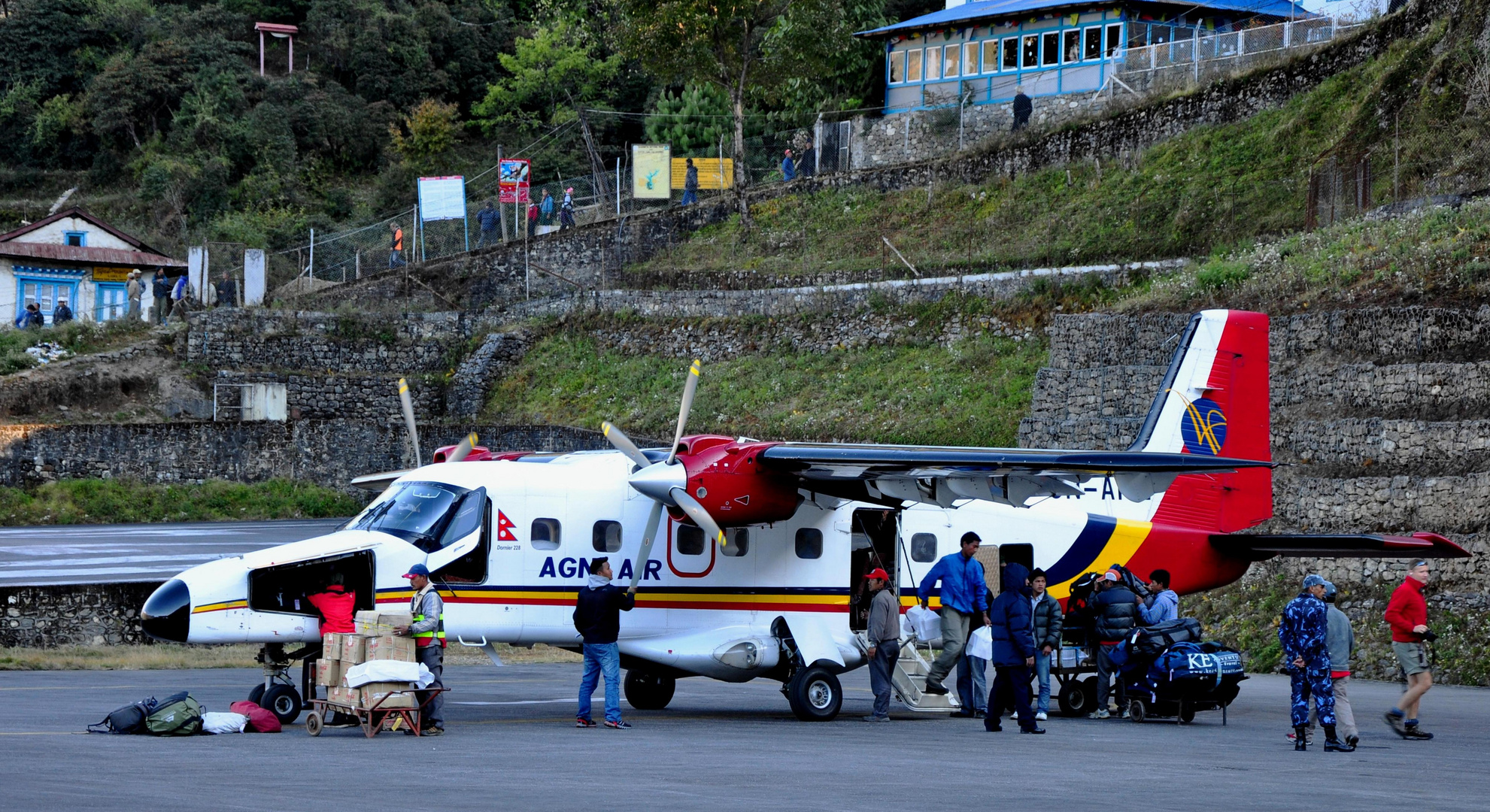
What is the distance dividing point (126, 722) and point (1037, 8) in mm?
41221

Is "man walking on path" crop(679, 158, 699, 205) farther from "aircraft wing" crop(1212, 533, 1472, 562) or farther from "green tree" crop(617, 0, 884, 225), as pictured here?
"aircraft wing" crop(1212, 533, 1472, 562)

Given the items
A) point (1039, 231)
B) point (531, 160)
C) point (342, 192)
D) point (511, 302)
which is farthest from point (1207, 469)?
point (342, 192)

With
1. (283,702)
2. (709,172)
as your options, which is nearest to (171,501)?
(709,172)

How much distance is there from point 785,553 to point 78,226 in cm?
4283

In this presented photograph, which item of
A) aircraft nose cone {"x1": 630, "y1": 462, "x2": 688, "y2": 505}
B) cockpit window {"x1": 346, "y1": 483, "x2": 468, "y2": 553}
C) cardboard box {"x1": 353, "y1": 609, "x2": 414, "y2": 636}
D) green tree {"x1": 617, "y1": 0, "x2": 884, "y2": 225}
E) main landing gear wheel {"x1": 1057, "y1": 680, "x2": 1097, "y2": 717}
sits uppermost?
green tree {"x1": 617, "y1": 0, "x2": 884, "y2": 225}

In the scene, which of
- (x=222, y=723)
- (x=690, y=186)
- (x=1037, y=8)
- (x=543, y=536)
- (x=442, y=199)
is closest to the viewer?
(x=222, y=723)

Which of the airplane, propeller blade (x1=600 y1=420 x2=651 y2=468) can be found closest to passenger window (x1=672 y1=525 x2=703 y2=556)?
the airplane

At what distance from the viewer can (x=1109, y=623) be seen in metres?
16.6

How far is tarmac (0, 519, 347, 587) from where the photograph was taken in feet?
83.9

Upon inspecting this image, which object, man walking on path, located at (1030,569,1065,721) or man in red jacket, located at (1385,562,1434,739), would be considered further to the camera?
man walking on path, located at (1030,569,1065,721)

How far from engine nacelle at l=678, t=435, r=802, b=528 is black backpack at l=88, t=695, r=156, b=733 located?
5.73 metres

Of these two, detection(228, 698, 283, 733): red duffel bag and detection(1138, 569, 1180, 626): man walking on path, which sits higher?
detection(1138, 569, 1180, 626): man walking on path

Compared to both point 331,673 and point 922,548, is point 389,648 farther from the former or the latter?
point 922,548

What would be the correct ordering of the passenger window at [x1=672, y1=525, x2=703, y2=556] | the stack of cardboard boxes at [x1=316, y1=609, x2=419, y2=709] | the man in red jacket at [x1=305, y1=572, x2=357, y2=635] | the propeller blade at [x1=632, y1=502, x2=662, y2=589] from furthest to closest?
the passenger window at [x1=672, y1=525, x2=703, y2=556] < the propeller blade at [x1=632, y1=502, x2=662, y2=589] < the man in red jacket at [x1=305, y1=572, x2=357, y2=635] < the stack of cardboard boxes at [x1=316, y1=609, x2=419, y2=709]
